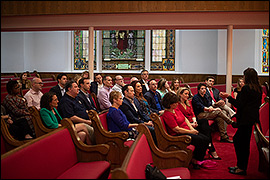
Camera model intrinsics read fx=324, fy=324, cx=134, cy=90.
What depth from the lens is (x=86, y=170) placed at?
327 cm

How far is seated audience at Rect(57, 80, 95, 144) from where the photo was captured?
4.86 m

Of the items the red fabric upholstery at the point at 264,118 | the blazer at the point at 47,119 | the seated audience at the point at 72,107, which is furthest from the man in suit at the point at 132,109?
the red fabric upholstery at the point at 264,118

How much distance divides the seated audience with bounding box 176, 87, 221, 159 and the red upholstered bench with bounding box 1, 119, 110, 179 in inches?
80.7

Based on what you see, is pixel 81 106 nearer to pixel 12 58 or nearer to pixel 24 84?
pixel 24 84

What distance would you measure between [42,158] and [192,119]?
10.6 feet

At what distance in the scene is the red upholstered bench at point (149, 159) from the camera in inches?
98.0

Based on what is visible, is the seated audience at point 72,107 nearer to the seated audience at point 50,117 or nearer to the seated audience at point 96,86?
the seated audience at point 50,117

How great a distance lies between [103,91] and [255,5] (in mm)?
3743

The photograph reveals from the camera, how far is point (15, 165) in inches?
94.2

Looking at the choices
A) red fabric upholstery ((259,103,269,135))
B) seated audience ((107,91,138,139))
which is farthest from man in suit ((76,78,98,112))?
red fabric upholstery ((259,103,269,135))

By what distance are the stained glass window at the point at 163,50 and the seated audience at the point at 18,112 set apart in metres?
9.25

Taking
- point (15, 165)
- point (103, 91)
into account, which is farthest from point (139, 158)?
point (103, 91)

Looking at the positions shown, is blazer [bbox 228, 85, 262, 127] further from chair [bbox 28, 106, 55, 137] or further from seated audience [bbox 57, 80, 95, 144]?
chair [bbox 28, 106, 55, 137]

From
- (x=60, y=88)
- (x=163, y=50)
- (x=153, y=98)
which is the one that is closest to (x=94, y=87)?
(x=60, y=88)
